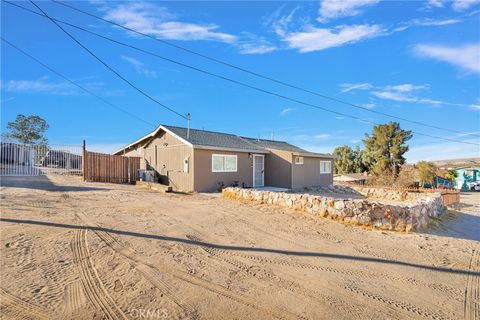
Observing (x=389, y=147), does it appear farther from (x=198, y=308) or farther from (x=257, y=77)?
Answer: (x=198, y=308)

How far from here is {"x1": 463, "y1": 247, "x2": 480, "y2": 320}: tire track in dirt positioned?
3314mm

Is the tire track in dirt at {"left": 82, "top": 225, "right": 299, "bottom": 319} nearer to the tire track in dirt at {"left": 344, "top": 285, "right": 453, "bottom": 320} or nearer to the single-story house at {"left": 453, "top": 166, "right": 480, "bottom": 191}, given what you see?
the tire track in dirt at {"left": 344, "top": 285, "right": 453, "bottom": 320}

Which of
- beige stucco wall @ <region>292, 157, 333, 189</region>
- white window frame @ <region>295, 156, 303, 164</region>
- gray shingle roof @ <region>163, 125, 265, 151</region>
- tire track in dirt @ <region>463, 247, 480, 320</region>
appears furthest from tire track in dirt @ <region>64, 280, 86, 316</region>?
white window frame @ <region>295, 156, 303, 164</region>

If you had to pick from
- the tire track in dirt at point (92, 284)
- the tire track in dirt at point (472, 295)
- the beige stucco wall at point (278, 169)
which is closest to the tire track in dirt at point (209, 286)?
the tire track in dirt at point (92, 284)

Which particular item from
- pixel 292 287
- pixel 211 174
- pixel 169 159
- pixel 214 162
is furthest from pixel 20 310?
pixel 169 159

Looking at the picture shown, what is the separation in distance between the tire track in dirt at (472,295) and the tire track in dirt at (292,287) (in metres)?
1.48

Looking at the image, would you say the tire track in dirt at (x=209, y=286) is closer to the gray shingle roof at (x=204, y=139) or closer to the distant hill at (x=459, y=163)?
the gray shingle roof at (x=204, y=139)

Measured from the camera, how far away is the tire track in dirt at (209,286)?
3.04m

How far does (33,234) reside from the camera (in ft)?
17.3

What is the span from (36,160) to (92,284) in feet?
63.2

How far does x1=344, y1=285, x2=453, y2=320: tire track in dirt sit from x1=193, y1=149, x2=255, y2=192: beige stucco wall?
11.3m

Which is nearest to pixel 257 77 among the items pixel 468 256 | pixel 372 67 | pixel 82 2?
pixel 372 67

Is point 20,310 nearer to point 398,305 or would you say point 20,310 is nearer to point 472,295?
point 398,305

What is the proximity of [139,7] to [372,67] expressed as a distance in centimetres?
1324
